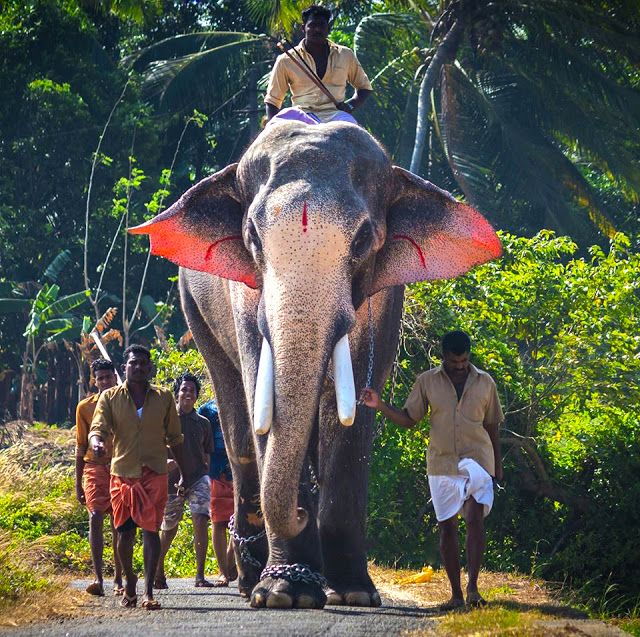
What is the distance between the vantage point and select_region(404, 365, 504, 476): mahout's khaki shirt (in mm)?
7934

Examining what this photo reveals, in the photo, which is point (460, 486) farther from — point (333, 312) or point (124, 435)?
point (124, 435)

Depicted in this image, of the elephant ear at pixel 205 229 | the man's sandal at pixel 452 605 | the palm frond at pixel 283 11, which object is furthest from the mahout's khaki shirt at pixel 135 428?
the palm frond at pixel 283 11

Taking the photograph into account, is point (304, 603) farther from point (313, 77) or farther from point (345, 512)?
point (313, 77)

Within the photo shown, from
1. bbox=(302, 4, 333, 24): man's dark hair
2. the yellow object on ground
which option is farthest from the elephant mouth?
the yellow object on ground

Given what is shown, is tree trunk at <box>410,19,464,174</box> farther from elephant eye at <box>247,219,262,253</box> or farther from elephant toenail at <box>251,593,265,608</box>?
elephant toenail at <box>251,593,265,608</box>

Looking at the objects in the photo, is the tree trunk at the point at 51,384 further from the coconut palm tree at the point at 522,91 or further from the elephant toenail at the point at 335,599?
the elephant toenail at the point at 335,599

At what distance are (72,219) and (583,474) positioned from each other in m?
20.3

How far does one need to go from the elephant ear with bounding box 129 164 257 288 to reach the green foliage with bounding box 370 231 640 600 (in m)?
4.26

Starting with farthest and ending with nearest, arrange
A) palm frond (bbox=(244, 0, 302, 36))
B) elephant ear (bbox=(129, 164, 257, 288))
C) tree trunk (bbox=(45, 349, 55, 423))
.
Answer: tree trunk (bbox=(45, 349, 55, 423)) → palm frond (bbox=(244, 0, 302, 36)) → elephant ear (bbox=(129, 164, 257, 288))

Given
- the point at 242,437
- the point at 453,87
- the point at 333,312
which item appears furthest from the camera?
the point at 453,87

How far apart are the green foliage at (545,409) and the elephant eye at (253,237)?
4.53 metres

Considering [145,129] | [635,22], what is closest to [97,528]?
[635,22]

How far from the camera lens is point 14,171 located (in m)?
29.9

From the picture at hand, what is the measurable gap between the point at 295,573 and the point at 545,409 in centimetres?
626
